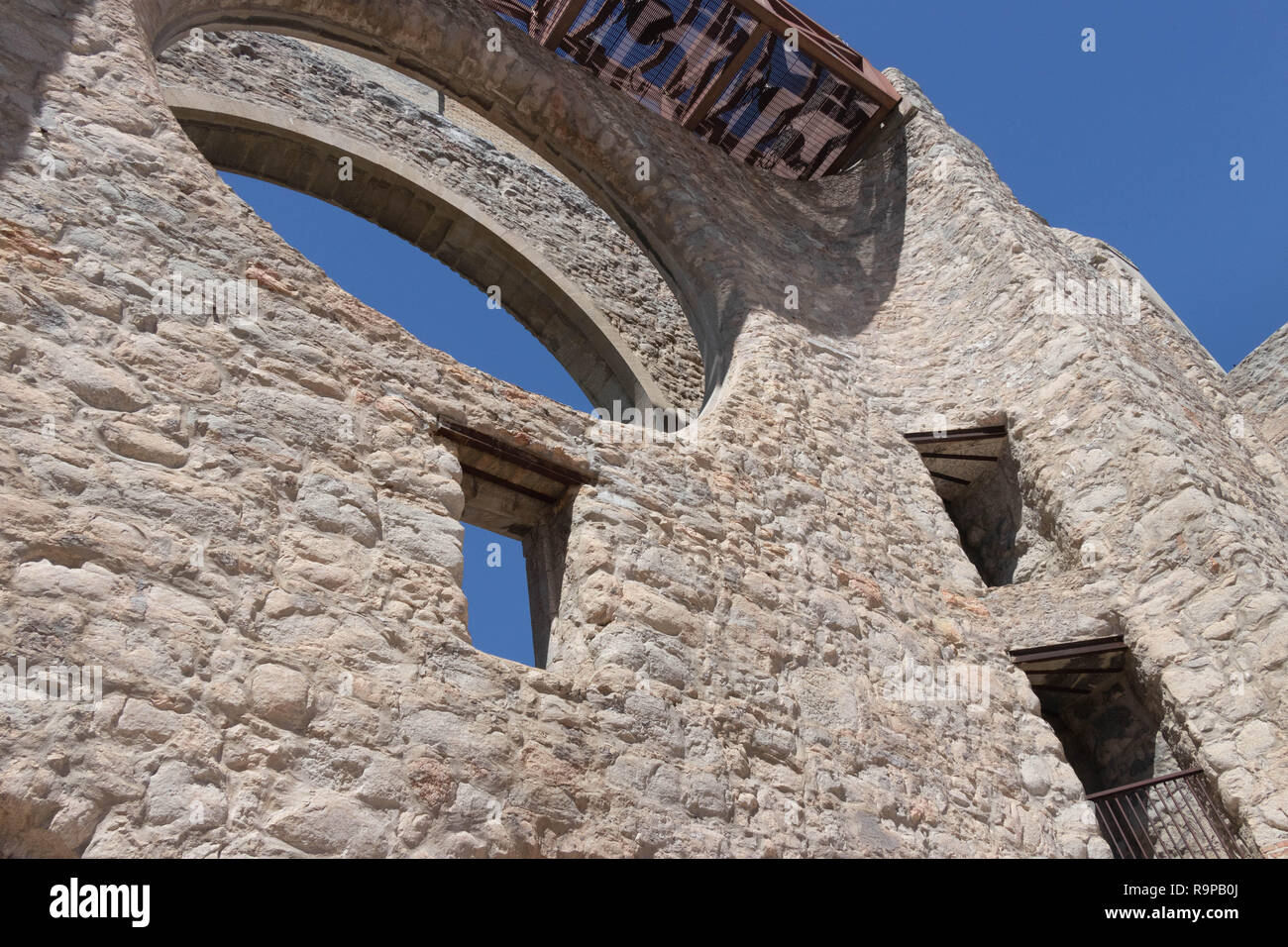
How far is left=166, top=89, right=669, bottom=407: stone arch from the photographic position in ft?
29.7

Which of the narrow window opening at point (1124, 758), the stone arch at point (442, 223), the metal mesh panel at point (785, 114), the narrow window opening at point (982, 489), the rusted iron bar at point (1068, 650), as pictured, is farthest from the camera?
the stone arch at point (442, 223)

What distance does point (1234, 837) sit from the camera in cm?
509

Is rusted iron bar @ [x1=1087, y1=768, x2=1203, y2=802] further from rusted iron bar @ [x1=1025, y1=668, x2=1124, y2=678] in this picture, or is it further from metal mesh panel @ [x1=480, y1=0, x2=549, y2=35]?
metal mesh panel @ [x1=480, y1=0, x2=549, y2=35]

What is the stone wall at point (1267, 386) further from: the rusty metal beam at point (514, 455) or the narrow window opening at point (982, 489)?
the rusty metal beam at point (514, 455)

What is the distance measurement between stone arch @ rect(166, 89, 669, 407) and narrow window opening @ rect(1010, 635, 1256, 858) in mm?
4427

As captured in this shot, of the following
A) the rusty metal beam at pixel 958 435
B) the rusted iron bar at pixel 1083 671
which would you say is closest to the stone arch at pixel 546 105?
the rusty metal beam at pixel 958 435

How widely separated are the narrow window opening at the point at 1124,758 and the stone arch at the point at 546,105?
256 cm

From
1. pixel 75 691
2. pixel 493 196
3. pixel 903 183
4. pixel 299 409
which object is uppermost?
pixel 493 196

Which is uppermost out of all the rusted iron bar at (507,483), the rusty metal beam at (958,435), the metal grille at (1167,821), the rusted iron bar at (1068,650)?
the rusty metal beam at (958,435)

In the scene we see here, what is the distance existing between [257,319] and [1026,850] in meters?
3.78

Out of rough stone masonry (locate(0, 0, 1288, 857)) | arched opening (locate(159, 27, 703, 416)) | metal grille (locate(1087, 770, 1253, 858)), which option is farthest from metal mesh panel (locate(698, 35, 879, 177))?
metal grille (locate(1087, 770, 1253, 858))

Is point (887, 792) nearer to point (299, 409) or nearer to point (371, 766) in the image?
point (371, 766)

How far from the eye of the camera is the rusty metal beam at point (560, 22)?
25.8 feet
